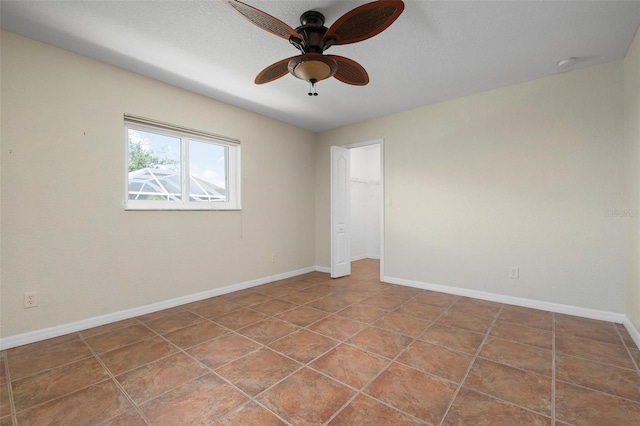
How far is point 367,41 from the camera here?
243 centimetres

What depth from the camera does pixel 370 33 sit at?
1821 mm

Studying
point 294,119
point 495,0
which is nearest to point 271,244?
point 294,119

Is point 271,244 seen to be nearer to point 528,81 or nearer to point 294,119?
point 294,119

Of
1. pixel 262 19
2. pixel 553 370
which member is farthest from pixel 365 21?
pixel 553 370

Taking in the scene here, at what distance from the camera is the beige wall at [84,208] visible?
2312 mm

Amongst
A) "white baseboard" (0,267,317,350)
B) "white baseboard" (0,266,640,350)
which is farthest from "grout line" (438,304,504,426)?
"white baseboard" (0,267,317,350)

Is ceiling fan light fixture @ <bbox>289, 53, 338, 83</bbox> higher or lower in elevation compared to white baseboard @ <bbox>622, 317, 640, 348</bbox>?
higher

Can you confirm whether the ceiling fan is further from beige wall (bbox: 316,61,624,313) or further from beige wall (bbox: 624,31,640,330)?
beige wall (bbox: 624,31,640,330)

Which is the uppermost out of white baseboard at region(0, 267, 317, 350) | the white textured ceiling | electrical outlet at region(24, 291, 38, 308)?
the white textured ceiling

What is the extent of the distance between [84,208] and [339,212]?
3269 mm

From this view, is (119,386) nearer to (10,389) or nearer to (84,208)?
(10,389)

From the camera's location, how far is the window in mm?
3078

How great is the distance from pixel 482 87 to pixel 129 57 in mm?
3765

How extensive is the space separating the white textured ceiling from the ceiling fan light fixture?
1.26 feet
